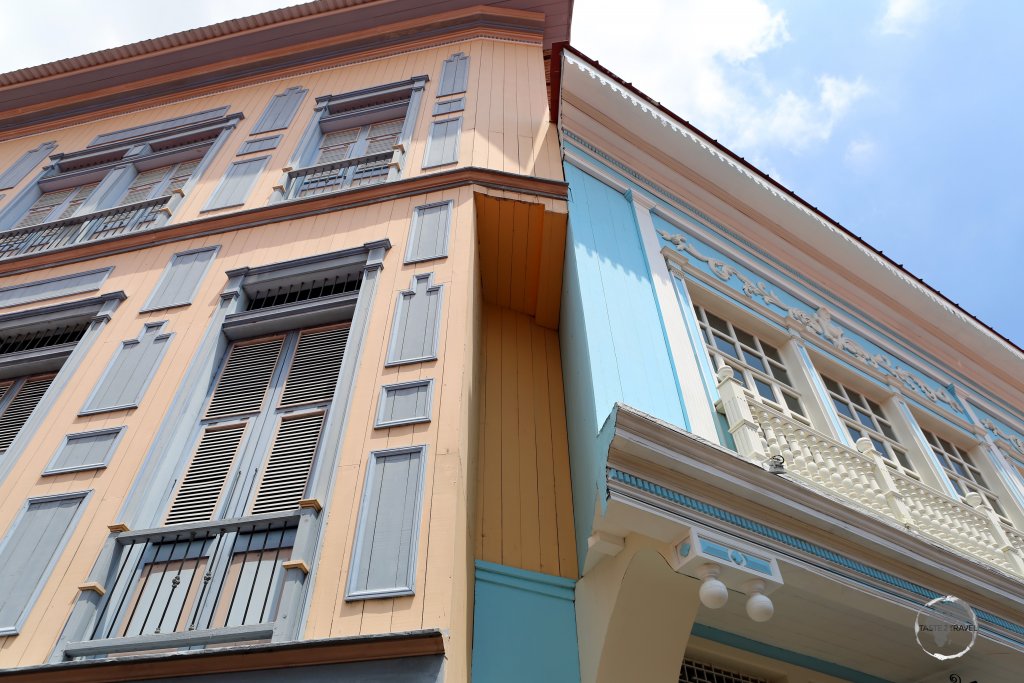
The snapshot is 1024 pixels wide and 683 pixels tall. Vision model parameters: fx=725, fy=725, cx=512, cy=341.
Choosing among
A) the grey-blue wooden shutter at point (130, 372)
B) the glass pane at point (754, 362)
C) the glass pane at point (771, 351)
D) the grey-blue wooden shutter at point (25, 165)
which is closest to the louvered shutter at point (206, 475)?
the grey-blue wooden shutter at point (130, 372)

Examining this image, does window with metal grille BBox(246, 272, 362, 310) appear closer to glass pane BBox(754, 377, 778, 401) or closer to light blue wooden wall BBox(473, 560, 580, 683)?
light blue wooden wall BBox(473, 560, 580, 683)

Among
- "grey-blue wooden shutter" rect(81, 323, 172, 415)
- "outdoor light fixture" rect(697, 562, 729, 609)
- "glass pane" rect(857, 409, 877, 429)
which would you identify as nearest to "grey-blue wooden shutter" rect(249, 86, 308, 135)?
"grey-blue wooden shutter" rect(81, 323, 172, 415)

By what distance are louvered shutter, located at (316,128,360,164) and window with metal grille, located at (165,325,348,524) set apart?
→ 3174mm

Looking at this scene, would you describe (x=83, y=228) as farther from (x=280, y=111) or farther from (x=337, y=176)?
(x=337, y=176)

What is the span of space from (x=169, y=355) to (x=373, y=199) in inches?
91.3

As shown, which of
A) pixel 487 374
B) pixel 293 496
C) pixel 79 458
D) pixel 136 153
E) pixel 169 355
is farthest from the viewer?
pixel 136 153

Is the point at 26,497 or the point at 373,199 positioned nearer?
the point at 26,497

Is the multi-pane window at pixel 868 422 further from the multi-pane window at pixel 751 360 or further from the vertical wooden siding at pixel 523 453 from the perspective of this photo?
the vertical wooden siding at pixel 523 453

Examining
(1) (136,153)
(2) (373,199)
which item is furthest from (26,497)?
(1) (136,153)

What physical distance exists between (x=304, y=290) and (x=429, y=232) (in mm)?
1232

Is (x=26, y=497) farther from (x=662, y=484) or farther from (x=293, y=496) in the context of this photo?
(x=662, y=484)

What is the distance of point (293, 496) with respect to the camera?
15.4 ft

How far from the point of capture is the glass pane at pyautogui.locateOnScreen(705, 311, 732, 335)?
741 centimetres

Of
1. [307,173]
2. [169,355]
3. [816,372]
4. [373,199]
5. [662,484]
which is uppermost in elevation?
[307,173]
